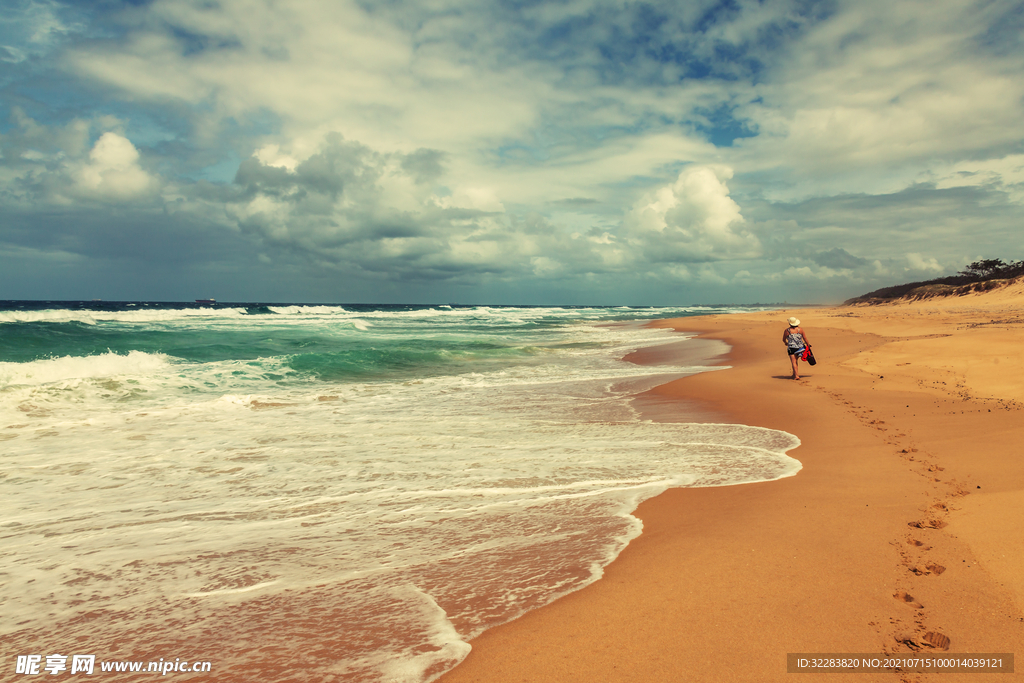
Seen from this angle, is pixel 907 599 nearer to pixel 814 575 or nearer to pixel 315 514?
pixel 814 575

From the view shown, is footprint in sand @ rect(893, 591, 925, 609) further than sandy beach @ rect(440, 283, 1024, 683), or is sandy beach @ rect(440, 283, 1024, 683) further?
footprint in sand @ rect(893, 591, 925, 609)

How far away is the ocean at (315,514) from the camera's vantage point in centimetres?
321

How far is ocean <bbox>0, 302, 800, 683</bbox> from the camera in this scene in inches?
126

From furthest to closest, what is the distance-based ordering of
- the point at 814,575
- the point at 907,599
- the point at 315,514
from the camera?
the point at 315,514 < the point at 814,575 < the point at 907,599

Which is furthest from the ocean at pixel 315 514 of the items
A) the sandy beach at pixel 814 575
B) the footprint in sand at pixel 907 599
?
the footprint in sand at pixel 907 599

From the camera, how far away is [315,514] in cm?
→ 517

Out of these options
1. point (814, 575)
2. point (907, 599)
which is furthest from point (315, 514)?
point (907, 599)

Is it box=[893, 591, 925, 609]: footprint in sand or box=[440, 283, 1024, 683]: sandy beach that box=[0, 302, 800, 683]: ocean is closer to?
box=[440, 283, 1024, 683]: sandy beach

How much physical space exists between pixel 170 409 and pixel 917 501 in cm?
1279

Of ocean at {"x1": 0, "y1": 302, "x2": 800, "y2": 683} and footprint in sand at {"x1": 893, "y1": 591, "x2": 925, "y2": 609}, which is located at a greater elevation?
footprint in sand at {"x1": 893, "y1": 591, "x2": 925, "y2": 609}

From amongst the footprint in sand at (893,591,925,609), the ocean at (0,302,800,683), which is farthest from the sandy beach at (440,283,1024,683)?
the ocean at (0,302,800,683)

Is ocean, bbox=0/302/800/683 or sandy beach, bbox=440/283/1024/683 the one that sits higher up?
sandy beach, bbox=440/283/1024/683

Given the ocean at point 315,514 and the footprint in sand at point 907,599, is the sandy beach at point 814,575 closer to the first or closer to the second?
the footprint in sand at point 907,599

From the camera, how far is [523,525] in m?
4.73
